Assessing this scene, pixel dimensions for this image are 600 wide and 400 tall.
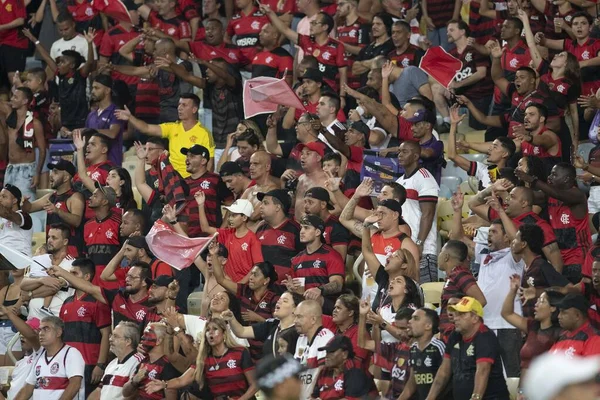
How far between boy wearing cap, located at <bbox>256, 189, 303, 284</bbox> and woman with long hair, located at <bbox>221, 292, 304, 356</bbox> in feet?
2.86

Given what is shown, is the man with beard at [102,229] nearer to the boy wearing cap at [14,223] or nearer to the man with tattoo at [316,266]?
the boy wearing cap at [14,223]

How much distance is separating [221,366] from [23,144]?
5478 millimetres

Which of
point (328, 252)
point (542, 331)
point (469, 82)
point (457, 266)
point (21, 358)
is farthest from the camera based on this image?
point (469, 82)

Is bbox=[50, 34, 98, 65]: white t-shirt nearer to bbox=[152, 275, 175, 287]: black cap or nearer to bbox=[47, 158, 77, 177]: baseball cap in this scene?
bbox=[47, 158, 77, 177]: baseball cap

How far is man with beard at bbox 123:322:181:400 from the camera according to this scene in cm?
1157

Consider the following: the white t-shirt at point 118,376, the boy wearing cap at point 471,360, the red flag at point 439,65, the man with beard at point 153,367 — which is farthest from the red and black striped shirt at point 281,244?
the boy wearing cap at point 471,360

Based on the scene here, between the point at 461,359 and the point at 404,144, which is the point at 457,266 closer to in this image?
the point at 461,359

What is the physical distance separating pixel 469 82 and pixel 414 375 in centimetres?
544

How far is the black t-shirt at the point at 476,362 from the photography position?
388 inches

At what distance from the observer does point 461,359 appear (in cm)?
997

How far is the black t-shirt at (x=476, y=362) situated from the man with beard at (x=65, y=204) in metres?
4.82

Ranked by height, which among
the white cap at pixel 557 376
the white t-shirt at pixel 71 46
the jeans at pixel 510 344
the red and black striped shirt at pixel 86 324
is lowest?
the white t-shirt at pixel 71 46

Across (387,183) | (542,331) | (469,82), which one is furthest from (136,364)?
(469,82)

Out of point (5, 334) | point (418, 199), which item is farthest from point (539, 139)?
point (5, 334)
